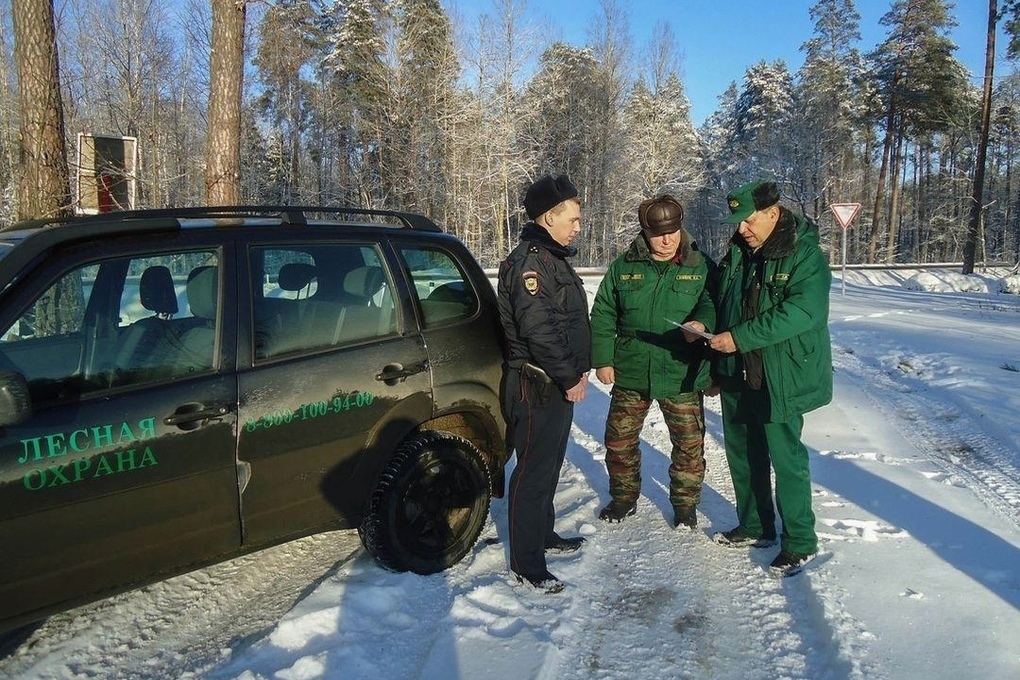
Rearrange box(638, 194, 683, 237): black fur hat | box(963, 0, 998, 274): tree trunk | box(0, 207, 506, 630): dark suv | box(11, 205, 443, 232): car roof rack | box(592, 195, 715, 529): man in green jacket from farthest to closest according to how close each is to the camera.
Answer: box(963, 0, 998, 274): tree trunk, box(592, 195, 715, 529): man in green jacket, box(638, 194, 683, 237): black fur hat, box(11, 205, 443, 232): car roof rack, box(0, 207, 506, 630): dark suv

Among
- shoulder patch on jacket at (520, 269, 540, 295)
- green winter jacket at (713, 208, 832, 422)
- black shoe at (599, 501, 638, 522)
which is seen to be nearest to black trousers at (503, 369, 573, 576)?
shoulder patch on jacket at (520, 269, 540, 295)

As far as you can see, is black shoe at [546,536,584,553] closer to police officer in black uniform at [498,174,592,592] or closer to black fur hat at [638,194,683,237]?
police officer in black uniform at [498,174,592,592]

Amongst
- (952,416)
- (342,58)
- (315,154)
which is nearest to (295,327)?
(952,416)

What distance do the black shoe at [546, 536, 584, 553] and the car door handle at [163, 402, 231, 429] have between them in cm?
199

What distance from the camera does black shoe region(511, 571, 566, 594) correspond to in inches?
131

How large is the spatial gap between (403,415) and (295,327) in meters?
0.67

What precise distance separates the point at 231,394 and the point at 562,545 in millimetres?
2031

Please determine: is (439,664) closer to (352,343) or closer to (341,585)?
(341,585)

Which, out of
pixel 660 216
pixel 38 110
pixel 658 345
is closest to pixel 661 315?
pixel 658 345

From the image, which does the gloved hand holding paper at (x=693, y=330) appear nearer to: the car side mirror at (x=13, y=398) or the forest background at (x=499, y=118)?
the car side mirror at (x=13, y=398)

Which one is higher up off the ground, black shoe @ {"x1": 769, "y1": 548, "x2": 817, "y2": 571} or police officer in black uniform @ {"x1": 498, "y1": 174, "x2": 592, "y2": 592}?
police officer in black uniform @ {"x1": 498, "y1": 174, "x2": 592, "y2": 592}

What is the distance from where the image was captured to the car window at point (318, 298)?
300cm

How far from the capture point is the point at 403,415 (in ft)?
10.9

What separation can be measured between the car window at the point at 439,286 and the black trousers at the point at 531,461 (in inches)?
20.9
